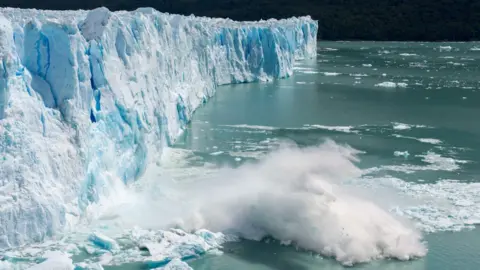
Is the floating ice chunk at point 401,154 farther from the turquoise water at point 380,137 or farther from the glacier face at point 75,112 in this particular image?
the glacier face at point 75,112

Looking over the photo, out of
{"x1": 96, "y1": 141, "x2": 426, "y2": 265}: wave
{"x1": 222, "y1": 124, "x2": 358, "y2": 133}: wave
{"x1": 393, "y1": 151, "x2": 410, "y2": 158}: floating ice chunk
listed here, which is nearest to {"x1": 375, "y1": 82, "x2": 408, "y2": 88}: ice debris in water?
{"x1": 222, "y1": 124, "x2": 358, "y2": 133}: wave

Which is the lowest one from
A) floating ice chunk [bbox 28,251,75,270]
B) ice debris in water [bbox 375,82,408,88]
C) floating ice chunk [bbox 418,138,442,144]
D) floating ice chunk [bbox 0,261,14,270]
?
floating ice chunk [bbox 418,138,442,144]

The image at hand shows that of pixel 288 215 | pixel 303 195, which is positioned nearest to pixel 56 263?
pixel 288 215

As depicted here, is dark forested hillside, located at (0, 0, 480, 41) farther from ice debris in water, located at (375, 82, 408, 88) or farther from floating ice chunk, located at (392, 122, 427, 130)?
floating ice chunk, located at (392, 122, 427, 130)

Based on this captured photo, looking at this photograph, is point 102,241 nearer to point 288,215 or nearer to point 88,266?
point 88,266

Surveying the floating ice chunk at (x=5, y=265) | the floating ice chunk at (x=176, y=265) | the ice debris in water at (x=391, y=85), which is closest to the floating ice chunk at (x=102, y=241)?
the floating ice chunk at (x=176, y=265)

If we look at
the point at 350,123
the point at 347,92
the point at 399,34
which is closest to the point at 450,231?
the point at 350,123
